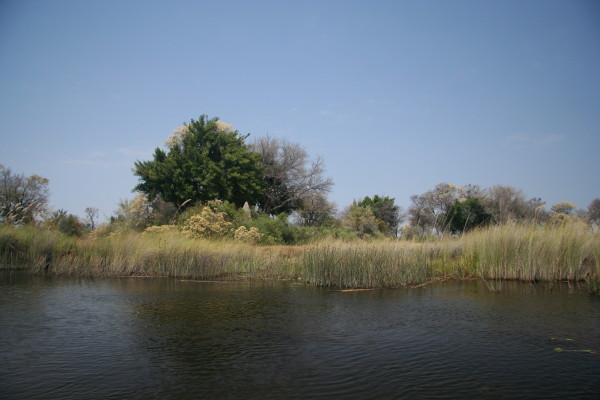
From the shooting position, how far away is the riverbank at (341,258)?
10.5 meters

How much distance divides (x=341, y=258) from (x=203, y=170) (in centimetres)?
1957

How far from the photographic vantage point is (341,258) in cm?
1084

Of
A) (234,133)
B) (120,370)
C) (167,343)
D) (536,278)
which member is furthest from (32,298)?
(234,133)

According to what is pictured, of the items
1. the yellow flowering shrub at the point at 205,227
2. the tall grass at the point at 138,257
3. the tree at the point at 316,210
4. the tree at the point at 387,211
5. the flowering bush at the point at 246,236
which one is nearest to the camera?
the tall grass at the point at 138,257

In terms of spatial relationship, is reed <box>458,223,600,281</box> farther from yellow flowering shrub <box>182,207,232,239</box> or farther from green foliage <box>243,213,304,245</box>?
yellow flowering shrub <box>182,207,232,239</box>

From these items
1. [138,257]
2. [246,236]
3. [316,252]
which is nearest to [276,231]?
[246,236]

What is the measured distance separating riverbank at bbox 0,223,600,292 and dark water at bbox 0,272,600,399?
1803 millimetres

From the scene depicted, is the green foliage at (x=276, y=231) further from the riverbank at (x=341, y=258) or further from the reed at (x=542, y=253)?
the reed at (x=542, y=253)

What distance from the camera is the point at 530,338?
549 centimetres

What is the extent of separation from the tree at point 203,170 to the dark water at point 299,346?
2020 centimetres

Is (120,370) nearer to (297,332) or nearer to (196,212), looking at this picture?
(297,332)

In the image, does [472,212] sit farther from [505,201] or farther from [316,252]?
[316,252]

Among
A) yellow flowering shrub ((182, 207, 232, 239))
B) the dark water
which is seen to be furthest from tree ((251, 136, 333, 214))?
the dark water

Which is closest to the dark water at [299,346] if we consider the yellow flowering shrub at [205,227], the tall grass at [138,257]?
the tall grass at [138,257]
